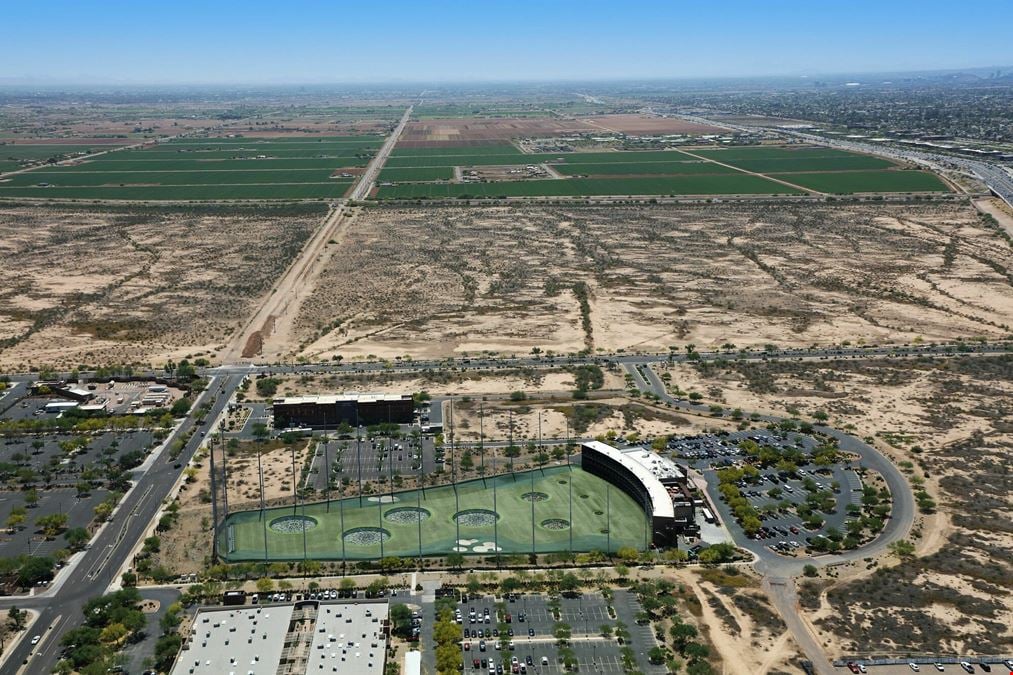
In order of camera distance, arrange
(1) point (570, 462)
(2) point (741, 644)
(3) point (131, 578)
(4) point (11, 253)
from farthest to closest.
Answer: (4) point (11, 253) → (1) point (570, 462) → (3) point (131, 578) → (2) point (741, 644)

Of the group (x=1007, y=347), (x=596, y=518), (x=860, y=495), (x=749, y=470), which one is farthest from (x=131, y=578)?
(x=1007, y=347)

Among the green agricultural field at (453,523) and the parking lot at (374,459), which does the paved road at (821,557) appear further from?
the parking lot at (374,459)

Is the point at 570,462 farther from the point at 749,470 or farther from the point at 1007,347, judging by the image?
the point at 1007,347

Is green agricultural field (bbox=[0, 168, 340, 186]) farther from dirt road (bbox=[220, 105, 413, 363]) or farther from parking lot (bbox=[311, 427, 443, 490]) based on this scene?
parking lot (bbox=[311, 427, 443, 490])

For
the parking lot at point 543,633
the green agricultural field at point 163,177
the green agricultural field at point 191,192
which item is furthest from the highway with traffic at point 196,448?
the green agricultural field at point 163,177

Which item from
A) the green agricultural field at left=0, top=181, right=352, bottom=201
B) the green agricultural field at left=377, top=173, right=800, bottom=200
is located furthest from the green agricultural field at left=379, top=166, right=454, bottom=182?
the green agricultural field at left=0, top=181, right=352, bottom=201

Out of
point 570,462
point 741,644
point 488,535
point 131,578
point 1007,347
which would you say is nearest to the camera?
point 741,644
